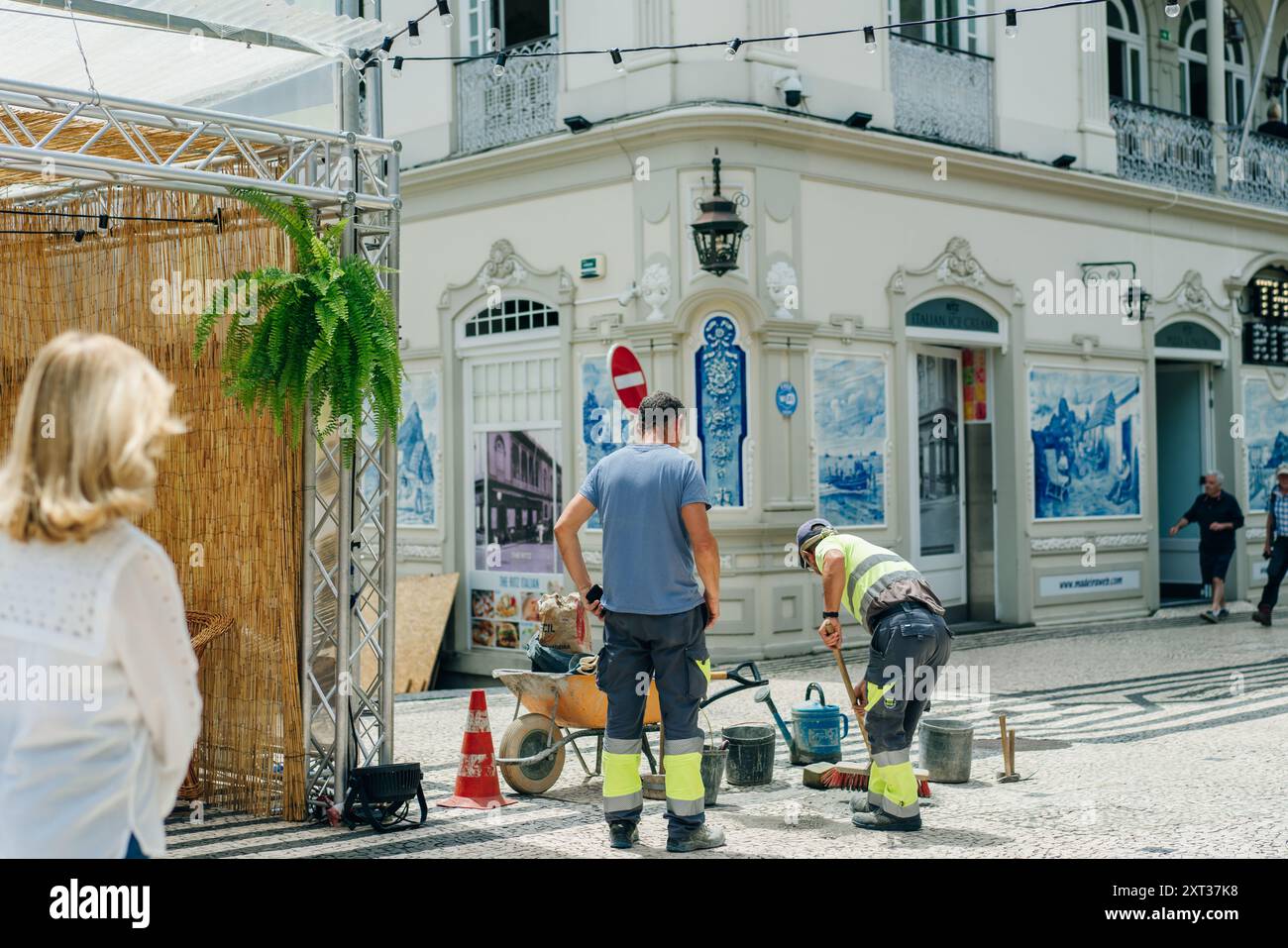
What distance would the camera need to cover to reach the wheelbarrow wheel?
7.74 meters

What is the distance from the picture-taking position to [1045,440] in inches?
661

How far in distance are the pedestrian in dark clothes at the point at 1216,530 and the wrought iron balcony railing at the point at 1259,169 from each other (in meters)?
4.66

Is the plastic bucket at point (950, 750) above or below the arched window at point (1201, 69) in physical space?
below

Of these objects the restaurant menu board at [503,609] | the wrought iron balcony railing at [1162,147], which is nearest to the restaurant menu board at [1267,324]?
the wrought iron balcony railing at [1162,147]

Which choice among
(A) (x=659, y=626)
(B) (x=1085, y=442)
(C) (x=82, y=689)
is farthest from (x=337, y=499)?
(B) (x=1085, y=442)

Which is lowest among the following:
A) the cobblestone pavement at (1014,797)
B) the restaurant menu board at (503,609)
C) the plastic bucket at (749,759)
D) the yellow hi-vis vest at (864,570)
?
the cobblestone pavement at (1014,797)

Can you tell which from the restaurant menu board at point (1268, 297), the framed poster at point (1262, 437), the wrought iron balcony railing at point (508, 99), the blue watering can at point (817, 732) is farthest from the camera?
the restaurant menu board at point (1268, 297)

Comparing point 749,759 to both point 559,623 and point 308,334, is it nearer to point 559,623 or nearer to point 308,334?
point 559,623

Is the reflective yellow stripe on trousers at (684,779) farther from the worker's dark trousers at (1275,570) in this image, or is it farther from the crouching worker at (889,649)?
the worker's dark trousers at (1275,570)

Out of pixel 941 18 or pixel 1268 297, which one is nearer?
pixel 941 18

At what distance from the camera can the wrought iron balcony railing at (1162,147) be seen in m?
18.1

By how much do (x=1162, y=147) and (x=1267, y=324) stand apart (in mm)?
3317

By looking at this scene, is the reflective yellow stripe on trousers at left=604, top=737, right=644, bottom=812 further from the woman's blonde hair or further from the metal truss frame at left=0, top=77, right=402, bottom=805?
the woman's blonde hair

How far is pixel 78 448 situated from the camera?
288cm
